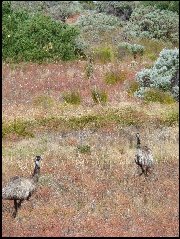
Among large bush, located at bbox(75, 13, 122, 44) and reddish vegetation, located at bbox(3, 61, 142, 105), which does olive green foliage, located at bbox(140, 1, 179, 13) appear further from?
reddish vegetation, located at bbox(3, 61, 142, 105)

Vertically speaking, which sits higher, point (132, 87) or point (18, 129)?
point (18, 129)

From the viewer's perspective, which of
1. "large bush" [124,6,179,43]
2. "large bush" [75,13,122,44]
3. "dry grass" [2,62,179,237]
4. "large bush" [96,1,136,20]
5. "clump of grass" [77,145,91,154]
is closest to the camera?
"dry grass" [2,62,179,237]

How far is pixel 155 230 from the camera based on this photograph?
46.0ft

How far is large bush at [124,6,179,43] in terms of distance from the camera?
38844 millimetres

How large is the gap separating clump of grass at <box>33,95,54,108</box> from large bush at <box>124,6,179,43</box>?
14.2m

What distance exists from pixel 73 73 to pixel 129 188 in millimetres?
13987

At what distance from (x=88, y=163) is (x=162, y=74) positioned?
11.5m

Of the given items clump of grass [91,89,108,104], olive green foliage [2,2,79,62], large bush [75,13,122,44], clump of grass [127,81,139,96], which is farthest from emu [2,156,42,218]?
large bush [75,13,122,44]

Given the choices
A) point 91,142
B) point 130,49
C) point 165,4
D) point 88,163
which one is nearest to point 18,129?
point 91,142

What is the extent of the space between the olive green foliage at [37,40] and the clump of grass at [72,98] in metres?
5.23

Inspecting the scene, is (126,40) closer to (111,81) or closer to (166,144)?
(111,81)

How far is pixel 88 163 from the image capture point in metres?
18.3

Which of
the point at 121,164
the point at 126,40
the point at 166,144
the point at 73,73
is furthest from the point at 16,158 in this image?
the point at 126,40

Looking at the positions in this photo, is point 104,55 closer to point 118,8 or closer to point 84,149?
point 84,149
